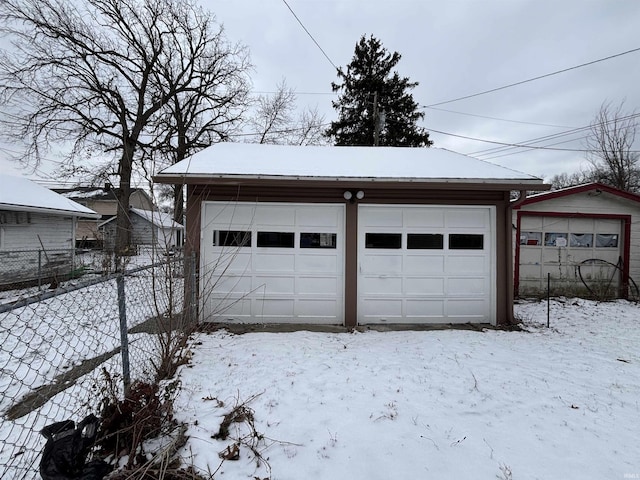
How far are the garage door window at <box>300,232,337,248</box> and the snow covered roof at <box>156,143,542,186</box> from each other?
1099mm

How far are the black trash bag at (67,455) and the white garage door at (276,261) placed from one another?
396 cm

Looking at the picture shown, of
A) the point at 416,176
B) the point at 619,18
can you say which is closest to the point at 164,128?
the point at 416,176

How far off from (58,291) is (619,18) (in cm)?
1227

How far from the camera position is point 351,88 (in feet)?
61.5

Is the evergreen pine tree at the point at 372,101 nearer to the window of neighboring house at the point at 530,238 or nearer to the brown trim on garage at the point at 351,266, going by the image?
the window of neighboring house at the point at 530,238

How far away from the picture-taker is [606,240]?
29.6 ft

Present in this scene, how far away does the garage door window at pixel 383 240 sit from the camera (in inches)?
227

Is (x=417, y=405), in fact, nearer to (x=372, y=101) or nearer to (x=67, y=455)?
(x=67, y=455)

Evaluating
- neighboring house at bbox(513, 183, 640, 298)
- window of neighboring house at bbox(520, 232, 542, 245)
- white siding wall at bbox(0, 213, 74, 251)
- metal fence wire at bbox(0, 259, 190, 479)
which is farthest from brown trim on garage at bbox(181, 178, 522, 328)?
white siding wall at bbox(0, 213, 74, 251)

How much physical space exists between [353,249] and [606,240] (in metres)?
8.54

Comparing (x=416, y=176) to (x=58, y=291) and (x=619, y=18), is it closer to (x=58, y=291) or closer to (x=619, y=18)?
(x=58, y=291)

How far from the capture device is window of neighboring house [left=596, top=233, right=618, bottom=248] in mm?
8992

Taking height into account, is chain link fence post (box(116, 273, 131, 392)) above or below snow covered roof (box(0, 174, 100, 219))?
below

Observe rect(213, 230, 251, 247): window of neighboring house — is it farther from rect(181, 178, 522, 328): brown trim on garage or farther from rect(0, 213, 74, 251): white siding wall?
rect(0, 213, 74, 251): white siding wall
